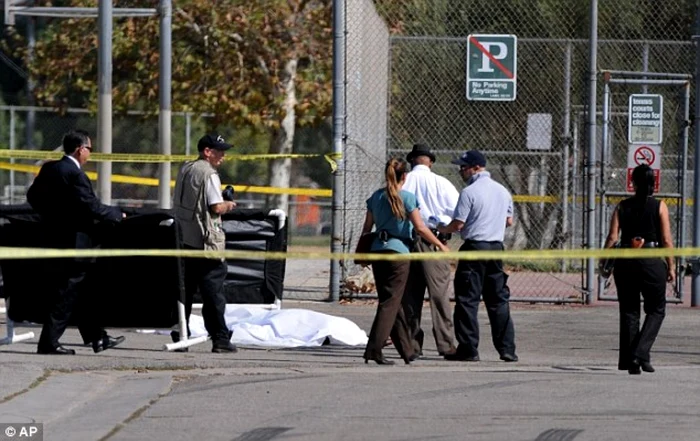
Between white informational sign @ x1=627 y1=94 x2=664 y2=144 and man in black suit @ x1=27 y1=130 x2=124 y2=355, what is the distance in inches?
259

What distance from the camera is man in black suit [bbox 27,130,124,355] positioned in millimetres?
10859

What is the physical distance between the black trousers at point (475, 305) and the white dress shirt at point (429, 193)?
0.58m

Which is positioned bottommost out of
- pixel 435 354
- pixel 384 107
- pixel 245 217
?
pixel 435 354

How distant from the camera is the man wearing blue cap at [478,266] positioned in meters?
11.1

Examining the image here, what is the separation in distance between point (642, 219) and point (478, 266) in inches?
57.3

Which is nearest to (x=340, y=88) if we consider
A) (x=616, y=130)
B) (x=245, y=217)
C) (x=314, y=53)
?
(x=245, y=217)

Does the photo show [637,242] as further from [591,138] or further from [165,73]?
[165,73]

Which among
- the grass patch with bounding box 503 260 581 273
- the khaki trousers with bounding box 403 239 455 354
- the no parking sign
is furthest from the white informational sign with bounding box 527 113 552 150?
the khaki trousers with bounding box 403 239 455 354

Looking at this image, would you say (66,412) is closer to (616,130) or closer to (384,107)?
(384,107)

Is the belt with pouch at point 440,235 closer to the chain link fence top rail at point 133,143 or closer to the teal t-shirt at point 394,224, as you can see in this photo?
the teal t-shirt at point 394,224

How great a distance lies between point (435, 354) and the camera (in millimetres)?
11867

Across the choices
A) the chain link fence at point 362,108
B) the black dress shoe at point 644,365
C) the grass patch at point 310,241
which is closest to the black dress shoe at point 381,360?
the black dress shoe at point 644,365

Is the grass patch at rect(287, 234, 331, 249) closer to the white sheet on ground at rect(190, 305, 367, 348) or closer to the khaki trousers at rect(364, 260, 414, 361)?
the white sheet on ground at rect(190, 305, 367, 348)

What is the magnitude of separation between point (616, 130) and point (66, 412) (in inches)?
568
